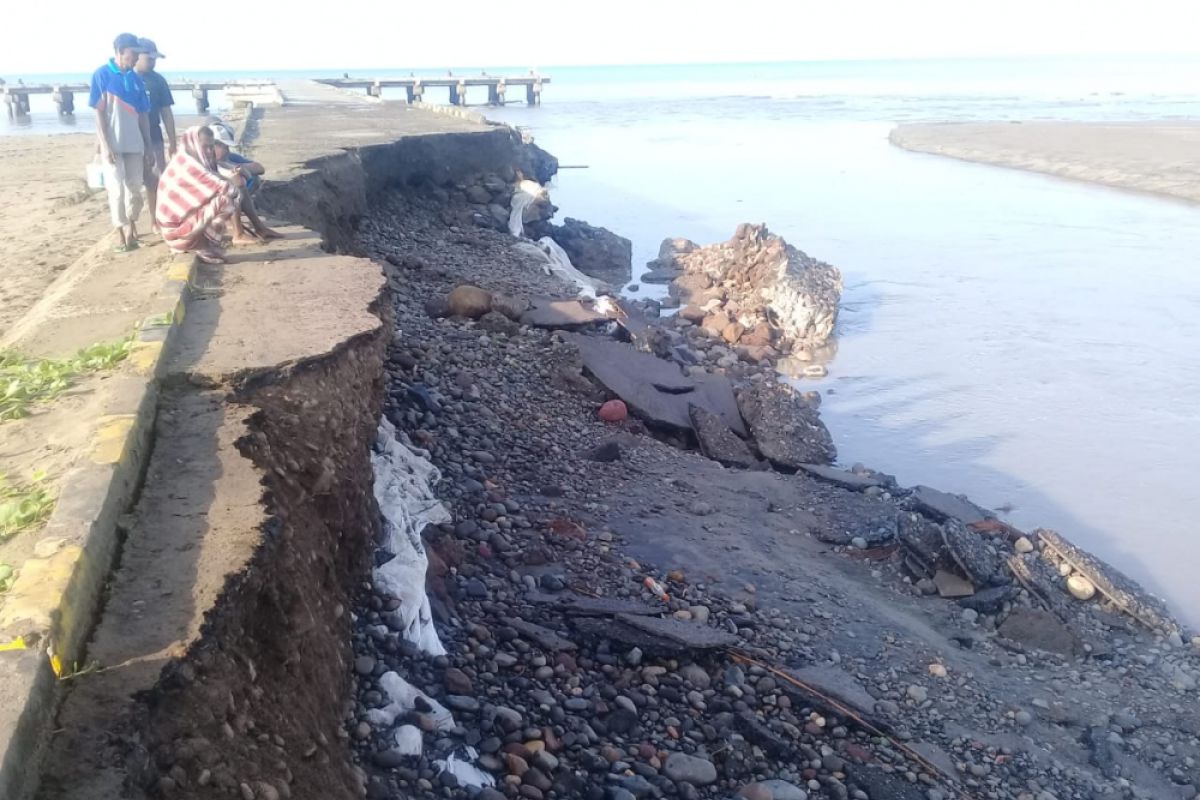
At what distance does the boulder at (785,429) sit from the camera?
7598 millimetres

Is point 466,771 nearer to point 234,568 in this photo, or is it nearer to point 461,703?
point 461,703

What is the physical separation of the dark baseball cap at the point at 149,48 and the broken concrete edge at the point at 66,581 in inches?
145

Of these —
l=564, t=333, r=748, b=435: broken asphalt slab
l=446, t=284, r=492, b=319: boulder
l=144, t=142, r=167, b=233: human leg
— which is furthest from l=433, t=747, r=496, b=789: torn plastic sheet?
l=446, t=284, r=492, b=319: boulder

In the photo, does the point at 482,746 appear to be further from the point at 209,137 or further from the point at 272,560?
the point at 209,137

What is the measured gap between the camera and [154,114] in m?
6.75

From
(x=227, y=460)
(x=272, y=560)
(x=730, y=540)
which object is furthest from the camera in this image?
(x=730, y=540)

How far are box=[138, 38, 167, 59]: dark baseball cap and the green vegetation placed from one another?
303 cm

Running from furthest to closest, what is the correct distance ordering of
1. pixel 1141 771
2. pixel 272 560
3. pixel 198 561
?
pixel 1141 771 → pixel 272 560 → pixel 198 561

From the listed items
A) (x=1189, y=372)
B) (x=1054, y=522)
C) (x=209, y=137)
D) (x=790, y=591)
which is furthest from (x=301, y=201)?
(x=1189, y=372)

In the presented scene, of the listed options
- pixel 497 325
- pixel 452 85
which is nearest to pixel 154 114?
pixel 497 325

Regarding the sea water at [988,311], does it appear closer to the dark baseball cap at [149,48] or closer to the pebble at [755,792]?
the pebble at [755,792]

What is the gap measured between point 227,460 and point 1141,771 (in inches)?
166

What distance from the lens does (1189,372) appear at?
1015 centimetres

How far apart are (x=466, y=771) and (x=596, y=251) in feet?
39.0
